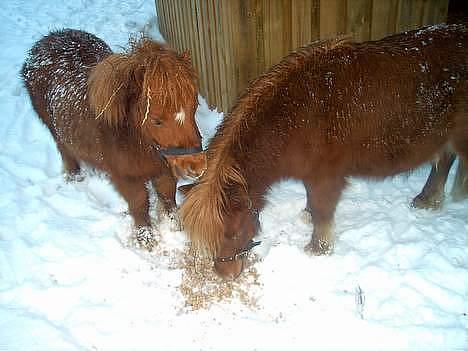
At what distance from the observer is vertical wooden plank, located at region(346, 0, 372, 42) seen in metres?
4.48

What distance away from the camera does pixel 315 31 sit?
455 cm

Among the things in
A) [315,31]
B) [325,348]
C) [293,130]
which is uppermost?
[315,31]

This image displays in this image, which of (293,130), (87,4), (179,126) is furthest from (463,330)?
(87,4)

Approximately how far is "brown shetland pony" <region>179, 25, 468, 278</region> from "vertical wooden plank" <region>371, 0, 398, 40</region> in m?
1.05

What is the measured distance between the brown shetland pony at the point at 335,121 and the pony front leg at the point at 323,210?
0.03 ft

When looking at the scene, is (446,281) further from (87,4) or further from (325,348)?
(87,4)

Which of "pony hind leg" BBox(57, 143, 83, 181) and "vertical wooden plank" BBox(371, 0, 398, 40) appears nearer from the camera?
"vertical wooden plank" BBox(371, 0, 398, 40)

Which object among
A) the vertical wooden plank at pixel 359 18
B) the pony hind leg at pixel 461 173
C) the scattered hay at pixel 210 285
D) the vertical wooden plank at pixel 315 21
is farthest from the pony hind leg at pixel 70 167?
the pony hind leg at pixel 461 173

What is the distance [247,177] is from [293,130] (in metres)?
0.50

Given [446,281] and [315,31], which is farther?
[315,31]

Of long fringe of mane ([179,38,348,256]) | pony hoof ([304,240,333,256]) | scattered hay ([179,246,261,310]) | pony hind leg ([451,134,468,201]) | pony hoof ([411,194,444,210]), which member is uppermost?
long fringe of mane ([179,38,348,256])

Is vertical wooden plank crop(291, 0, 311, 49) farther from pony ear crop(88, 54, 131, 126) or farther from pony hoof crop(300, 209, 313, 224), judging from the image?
pony ear crop(88, 54, 131, 126)

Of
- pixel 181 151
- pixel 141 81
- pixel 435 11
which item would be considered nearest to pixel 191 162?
pixel 181 151

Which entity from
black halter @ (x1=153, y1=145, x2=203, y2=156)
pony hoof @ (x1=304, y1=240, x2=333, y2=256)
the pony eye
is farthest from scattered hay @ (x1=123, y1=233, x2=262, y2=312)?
the pony eye
